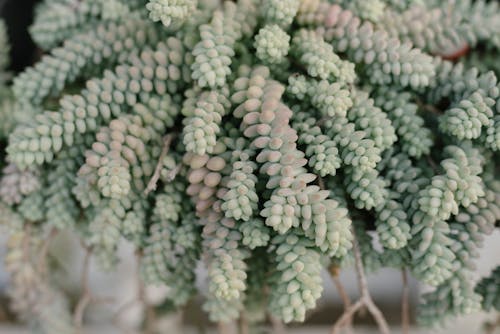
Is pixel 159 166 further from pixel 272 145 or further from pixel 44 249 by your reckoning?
pixel 44 249

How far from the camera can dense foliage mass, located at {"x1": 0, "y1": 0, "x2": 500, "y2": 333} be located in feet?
2.21

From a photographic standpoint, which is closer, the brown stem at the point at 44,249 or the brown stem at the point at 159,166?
the brown stem at the point at 159,166

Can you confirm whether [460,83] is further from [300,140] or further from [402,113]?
[300,140]

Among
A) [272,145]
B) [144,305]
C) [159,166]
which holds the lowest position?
[144,305]

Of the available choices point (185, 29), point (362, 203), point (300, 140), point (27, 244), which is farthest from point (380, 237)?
point (27, 244)

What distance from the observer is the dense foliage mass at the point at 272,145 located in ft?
2.21

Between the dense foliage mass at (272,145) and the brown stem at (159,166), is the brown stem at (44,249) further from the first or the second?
the brown stem at (159,166)

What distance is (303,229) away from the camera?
0.67 m

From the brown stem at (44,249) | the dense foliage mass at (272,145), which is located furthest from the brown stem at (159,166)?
the brown stem at (44,249)

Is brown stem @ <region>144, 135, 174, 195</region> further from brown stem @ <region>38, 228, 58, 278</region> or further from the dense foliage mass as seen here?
brown stem @ <region>38, 228, 58, 278</region>

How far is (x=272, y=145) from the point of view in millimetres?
672

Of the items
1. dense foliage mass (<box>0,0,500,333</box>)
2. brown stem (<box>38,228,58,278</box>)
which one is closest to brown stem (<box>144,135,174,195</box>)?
dense foliage mass (<box>0,0,500,333</box>)

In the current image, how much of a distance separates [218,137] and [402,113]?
0.81 ft

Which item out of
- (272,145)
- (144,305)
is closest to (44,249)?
(144,305)
